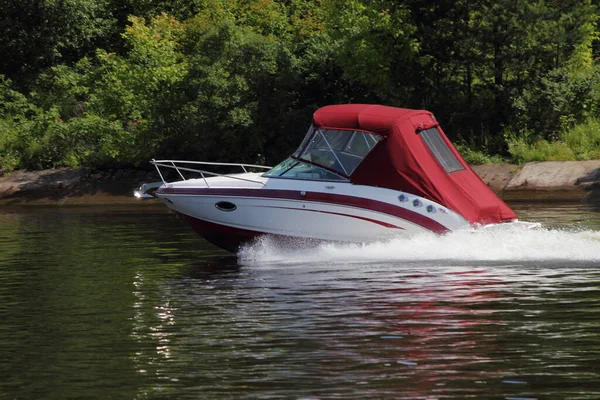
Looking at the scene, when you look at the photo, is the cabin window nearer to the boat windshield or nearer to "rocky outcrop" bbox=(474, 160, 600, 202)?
the boat windshield

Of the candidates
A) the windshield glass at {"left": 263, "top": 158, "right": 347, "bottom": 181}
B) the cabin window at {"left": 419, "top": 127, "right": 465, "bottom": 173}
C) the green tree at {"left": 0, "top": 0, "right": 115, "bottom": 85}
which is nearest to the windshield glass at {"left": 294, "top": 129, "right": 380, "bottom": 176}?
the windshield glass at {"left": 263, "top": 158, "right": 347, "bottom": 181}

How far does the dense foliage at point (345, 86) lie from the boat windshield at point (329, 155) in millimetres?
16228

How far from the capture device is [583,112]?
37750mm

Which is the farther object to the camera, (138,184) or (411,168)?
(138,184)

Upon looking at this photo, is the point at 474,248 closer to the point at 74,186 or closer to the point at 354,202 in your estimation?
the point at 354,202

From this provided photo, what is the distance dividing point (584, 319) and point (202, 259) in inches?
379

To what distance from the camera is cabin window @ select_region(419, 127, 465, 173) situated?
21.2 metres

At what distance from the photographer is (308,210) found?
20797 mm

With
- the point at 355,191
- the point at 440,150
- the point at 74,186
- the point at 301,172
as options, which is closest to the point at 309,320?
the point at 355,191

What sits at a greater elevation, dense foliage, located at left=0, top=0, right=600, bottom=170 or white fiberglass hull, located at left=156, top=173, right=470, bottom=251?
dense foliage, located at left=0, top=0, right=600, bottom=170

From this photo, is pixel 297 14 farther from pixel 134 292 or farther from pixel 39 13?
pixel 134 292

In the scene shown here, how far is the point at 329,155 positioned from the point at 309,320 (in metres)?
6.61

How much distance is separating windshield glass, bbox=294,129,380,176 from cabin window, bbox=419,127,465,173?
1016 mm

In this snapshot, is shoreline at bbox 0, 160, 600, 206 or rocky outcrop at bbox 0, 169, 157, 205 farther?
rocky outcrop at bbox 0, 169, 157, 205
